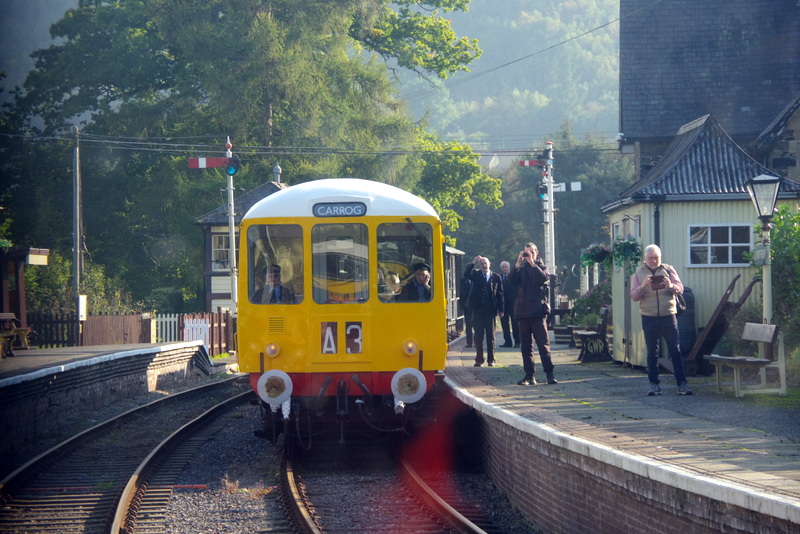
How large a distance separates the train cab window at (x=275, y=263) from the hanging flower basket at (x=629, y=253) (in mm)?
6642

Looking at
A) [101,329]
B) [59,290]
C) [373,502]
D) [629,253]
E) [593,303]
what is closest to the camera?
[373,502]

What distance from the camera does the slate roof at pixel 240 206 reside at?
33.7 m

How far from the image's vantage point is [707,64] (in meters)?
24.3

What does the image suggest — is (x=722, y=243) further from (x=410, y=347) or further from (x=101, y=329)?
(x=101, y=329)

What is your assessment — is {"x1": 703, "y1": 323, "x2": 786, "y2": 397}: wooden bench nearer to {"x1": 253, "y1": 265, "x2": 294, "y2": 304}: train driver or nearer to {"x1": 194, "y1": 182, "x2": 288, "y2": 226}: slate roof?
{"x1": 253, "y1": 265, "x2": 294, "y2": 304}: train driver

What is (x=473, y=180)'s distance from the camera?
43094mm

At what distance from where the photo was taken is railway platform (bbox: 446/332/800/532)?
5172 millimetres

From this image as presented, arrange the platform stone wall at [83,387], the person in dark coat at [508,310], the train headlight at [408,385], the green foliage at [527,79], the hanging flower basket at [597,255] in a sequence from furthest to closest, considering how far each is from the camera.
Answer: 1. the green foliage at [527,79]
2. the person in dark coat at [508,310]
3. the hanging flower basket at [597,255]
4. the platform stone wall at [83,387]
5. the train headlight at [408,385]

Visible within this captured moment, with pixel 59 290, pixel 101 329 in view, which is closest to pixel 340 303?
pixel 101 329

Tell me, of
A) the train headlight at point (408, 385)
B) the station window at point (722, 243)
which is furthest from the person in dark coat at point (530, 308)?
the station window at point (722, 243)

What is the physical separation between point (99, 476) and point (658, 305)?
260 inches

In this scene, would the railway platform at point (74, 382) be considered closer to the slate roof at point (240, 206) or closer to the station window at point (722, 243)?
the station window at point (722, 243)

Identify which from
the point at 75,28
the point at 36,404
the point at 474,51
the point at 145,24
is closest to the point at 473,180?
the point at 474,51

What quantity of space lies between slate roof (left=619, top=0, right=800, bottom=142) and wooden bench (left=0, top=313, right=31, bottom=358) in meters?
14.8
